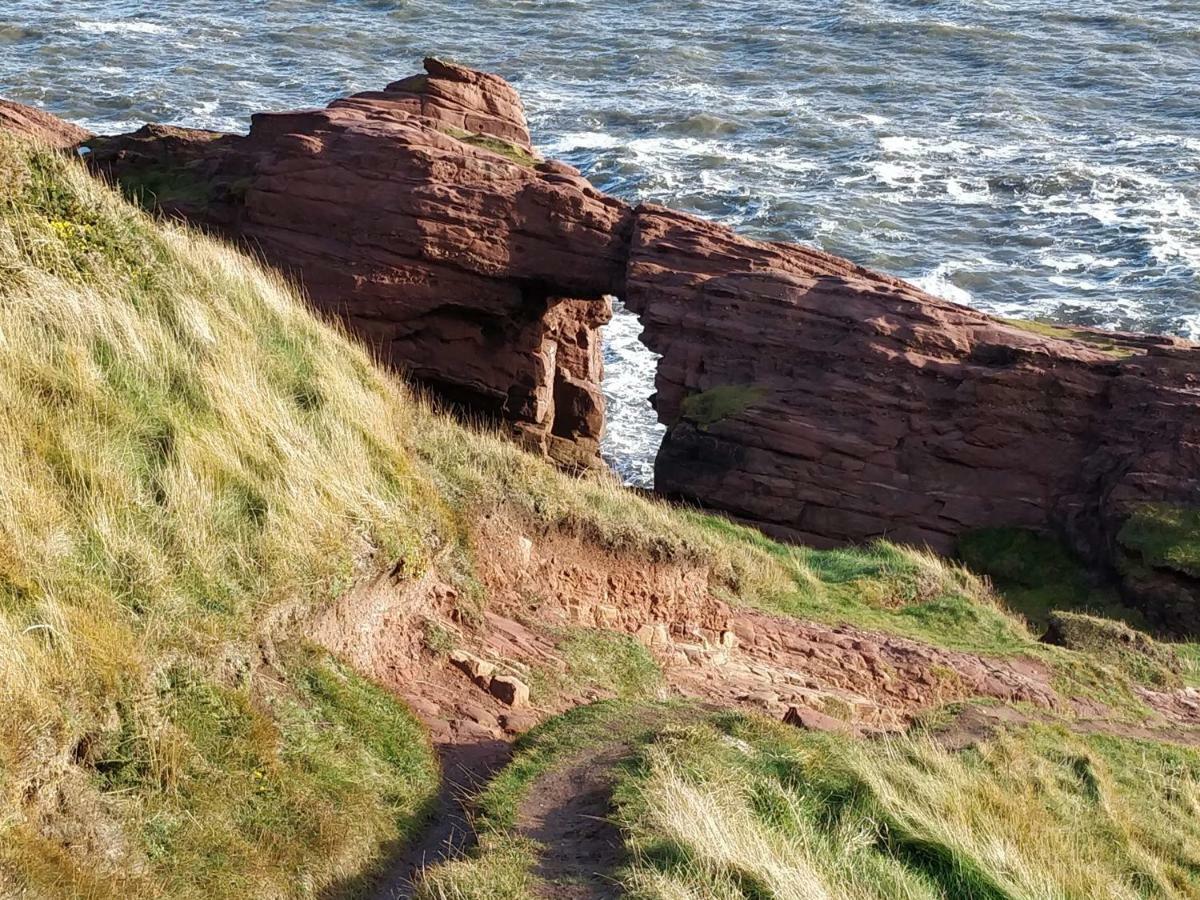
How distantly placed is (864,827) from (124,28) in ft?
201

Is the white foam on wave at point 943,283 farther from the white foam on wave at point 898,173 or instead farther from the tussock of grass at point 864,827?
the tussock of grass at point 864,827

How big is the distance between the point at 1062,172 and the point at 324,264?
28.9m

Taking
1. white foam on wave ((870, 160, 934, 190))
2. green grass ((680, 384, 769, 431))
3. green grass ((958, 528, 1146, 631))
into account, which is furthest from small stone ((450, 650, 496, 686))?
white foam on wave ((870, 160, 934, 190))

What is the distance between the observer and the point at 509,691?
944cm

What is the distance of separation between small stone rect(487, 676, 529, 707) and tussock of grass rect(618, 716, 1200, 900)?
174cm

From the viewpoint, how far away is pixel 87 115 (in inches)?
1828

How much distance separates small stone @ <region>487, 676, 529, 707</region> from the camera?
30.9 feet

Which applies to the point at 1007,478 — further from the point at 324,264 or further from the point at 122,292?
the point at 122,292

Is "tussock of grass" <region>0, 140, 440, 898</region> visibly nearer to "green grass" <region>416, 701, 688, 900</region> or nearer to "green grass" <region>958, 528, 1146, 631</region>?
"green grass" <region>416, 701, 688, 900</region>

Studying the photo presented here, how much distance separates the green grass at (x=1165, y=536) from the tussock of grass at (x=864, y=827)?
1212 centimetres

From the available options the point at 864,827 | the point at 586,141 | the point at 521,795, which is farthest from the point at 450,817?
the point at 586,141

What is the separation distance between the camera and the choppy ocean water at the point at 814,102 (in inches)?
1515

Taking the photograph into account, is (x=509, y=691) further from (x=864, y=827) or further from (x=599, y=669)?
(x=864, y=827)

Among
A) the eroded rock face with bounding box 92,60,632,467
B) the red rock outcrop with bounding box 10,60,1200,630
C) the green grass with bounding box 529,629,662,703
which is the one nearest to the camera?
the green grass with bounding box 529,629,662,703
